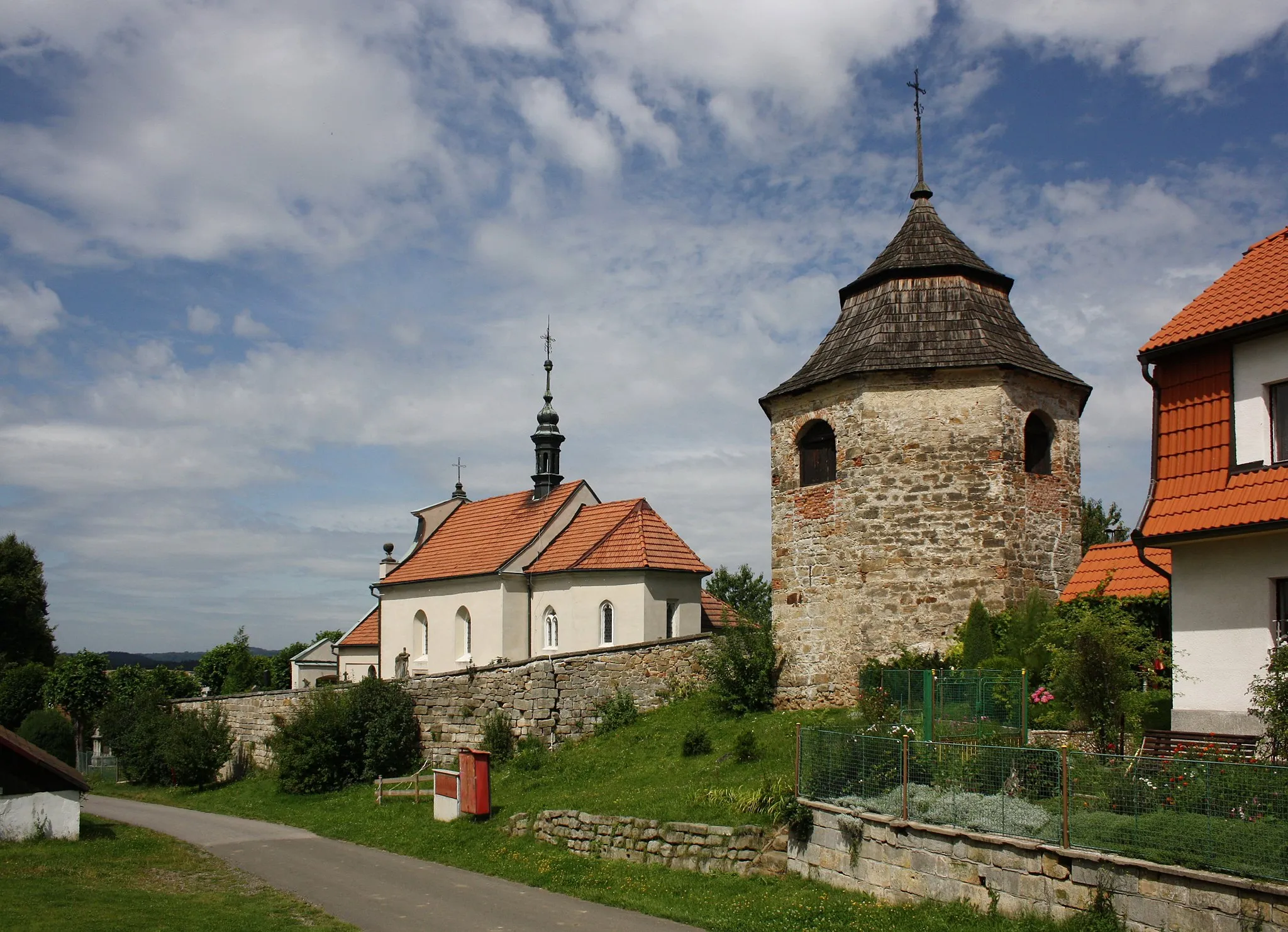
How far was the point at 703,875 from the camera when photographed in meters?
13.6

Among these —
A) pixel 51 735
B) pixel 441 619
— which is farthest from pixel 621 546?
pixel 51 735

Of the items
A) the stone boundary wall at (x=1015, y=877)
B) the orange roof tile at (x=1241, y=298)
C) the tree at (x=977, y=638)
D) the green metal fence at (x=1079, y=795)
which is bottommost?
the stone boundary wall at (x=1015, y=877)

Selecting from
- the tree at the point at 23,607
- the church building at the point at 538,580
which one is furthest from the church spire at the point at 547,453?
the tree at the point at 23,607

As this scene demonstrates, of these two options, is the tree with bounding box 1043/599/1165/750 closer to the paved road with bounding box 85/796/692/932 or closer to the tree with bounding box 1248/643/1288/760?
the tree with bounding box 1248/643/1288/760

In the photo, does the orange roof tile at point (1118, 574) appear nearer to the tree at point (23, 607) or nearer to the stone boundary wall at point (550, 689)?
the stone boundary wall at point (550, 689)

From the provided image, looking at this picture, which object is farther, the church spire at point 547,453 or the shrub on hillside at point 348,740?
the church spire at point 547,453

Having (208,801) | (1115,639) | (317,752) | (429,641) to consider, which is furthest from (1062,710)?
(429,641)

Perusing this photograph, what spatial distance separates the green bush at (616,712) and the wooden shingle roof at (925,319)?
8.26m

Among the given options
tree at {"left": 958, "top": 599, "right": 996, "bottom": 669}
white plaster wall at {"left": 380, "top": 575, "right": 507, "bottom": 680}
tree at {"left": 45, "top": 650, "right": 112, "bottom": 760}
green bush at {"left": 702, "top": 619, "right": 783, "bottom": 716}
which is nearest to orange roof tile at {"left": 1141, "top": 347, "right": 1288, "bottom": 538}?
tree at {"left": 958, "top": 599, "right": 996, "bottom": 669}

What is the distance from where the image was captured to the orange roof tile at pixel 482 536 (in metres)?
34.8

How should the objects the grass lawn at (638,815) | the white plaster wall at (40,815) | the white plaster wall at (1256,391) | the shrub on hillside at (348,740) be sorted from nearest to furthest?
the grass lawn at (638,815)
the white plaster wall at (1256,391)
the white plaster wall at (40,815)
the shrub on hillside at (348,740)

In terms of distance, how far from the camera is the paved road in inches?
485

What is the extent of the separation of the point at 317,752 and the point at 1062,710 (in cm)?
1780

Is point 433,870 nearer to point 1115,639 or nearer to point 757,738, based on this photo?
point 757,738
